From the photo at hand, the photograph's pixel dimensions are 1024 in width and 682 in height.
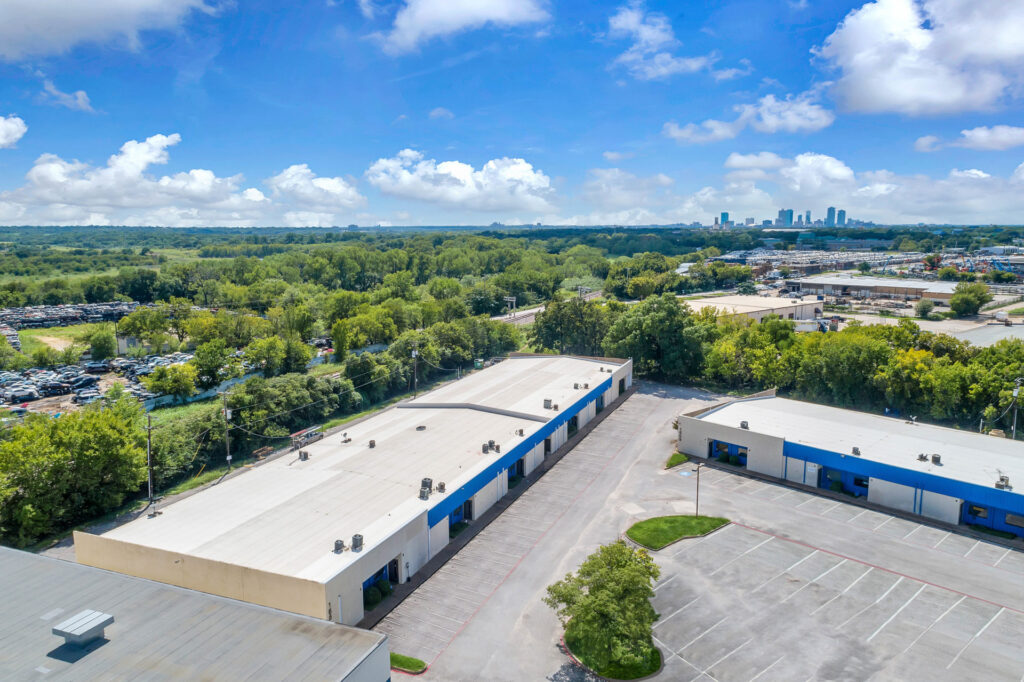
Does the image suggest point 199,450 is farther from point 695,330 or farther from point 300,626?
point 695,330

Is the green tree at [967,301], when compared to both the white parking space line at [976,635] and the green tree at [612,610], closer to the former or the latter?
the white parking space line at [976,635]

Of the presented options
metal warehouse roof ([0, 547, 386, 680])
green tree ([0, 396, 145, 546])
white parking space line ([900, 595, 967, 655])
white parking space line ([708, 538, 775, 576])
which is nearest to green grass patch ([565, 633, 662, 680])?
white parking space line ([708, 538, 775, 576])

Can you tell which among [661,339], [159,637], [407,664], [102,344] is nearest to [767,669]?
[407,664]

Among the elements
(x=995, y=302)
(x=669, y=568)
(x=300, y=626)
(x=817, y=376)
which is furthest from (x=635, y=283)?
(x=300, y=626)

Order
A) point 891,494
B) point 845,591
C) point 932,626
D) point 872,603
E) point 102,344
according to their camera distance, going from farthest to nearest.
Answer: point 102,344, point 891,494, point 845,591, point 872,603, point 932,626

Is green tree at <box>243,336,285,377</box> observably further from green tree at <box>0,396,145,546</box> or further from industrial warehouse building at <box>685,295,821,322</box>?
industrial warehouse building at <box>685,295,821,322</box>

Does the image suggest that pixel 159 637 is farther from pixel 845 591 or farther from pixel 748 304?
pixel 748 304

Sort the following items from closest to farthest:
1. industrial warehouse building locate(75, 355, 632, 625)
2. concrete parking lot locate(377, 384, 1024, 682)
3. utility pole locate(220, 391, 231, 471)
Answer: concrete parking lot locate(377, 384, 1024, 682), industrial warehouse building locate(75, 355, 632, 625), utility pole locate(220, 391, 231, 471)
